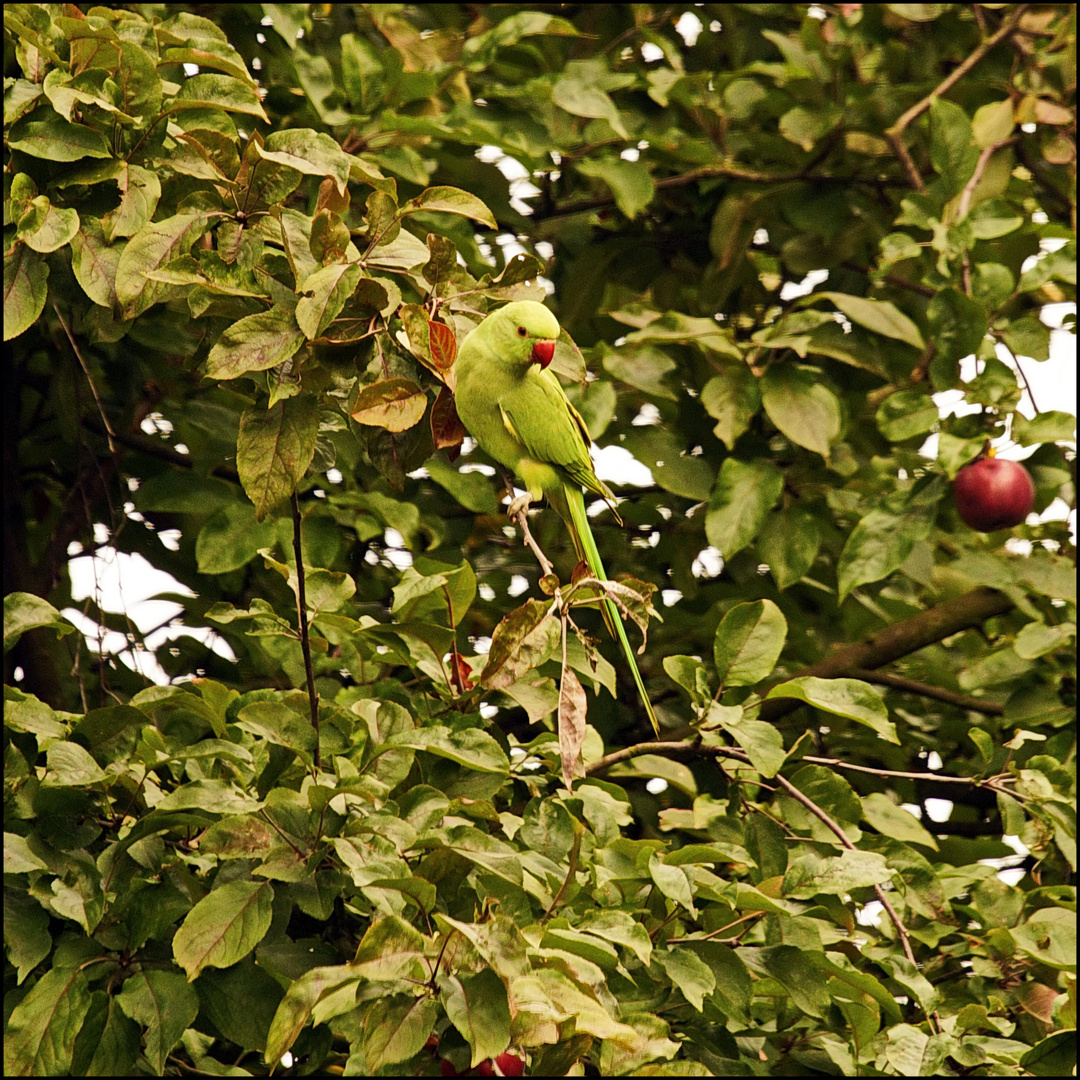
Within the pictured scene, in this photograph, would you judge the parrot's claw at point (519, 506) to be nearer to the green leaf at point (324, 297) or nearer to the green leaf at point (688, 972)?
the green leaf at point (324, 297)

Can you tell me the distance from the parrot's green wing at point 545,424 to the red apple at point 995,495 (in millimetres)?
1228

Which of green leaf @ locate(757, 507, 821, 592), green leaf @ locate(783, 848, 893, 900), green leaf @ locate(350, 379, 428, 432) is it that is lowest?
green leaf @ locate(757, 507, 821, 592)

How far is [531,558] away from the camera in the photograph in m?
3.14

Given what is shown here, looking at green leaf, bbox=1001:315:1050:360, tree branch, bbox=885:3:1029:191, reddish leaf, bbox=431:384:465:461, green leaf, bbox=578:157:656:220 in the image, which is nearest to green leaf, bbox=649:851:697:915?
reddish leaf, bbox=431:384:465:461

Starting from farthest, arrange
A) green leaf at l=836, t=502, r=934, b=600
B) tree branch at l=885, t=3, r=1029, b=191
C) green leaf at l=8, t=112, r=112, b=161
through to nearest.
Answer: tree branch at l=885, t=3, r=1029, b=191 → green leaf at l=836, t=502, r=934, b=600 → green leaf at l=8, t=112, r=112, b=161

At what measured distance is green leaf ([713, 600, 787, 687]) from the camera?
1999 mm

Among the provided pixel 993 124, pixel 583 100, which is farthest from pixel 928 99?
pixel 583 100

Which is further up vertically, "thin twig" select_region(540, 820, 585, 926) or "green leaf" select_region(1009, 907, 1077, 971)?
"thin twig" select_region(540, 820, 585, 926)

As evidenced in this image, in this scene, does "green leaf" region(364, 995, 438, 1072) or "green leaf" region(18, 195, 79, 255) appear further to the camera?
"green leaf" region(18, 195, 79, 255)

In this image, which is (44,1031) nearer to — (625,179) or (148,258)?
(148,258)

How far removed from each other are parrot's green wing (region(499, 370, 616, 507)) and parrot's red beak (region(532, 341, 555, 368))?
75 mm

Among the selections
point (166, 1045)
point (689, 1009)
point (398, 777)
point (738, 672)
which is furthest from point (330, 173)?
point (689, 1009)

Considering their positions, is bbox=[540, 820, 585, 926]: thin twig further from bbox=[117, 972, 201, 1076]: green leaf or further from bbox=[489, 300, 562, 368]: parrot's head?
bbox=[489, 300, 562, 368]: parrot's head

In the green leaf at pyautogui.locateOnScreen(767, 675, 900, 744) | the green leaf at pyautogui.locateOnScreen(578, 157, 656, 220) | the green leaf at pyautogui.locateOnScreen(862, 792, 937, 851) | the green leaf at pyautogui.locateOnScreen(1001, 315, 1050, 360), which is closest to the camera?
the green leaf at pyautogui.locateOnScreen(767, 675, 900, 744)
